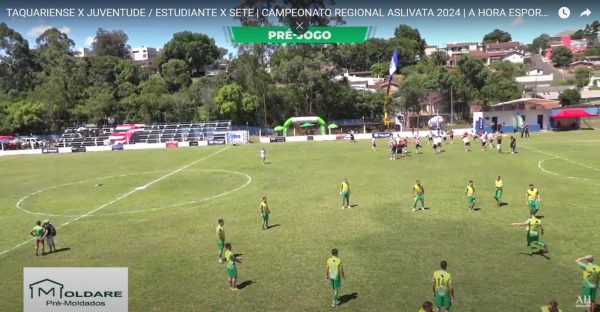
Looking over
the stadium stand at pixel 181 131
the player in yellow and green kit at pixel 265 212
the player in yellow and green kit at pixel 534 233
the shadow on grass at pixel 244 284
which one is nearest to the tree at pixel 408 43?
the stadium stand at pixel 181 131

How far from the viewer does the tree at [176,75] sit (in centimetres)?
11781

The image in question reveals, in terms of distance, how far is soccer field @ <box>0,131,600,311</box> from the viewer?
48.4 ft

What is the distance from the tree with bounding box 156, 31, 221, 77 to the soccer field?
9846 cm

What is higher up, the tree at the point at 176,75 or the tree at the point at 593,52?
the tree at the point at 593,52

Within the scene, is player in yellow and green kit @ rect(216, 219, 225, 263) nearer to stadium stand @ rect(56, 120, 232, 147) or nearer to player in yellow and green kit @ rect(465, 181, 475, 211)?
player in yellow and green kit @ rect(465, 181, 475, 211)

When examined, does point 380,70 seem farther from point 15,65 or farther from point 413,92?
point 15,65

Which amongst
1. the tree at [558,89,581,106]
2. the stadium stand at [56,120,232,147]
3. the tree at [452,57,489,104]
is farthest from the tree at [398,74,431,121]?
the stadium stand at [56,120,232,147]

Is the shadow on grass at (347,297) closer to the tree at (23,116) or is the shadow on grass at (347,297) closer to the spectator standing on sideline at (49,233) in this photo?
the spectator standing on sideline at (49,233)

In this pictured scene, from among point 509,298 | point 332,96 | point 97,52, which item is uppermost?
point 97,52

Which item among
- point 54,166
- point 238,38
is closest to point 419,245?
point 238,38

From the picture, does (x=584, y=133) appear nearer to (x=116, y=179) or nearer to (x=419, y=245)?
(x=419, y=245)

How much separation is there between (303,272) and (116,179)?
91.3 ft

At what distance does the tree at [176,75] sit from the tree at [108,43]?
41.4 meters

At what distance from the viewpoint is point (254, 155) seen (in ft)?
168
